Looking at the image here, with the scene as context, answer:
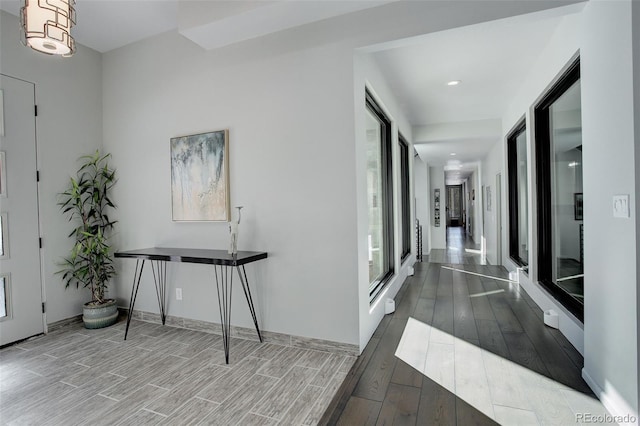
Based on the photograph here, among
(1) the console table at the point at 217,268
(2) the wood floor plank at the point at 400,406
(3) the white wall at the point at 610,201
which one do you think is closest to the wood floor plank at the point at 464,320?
Answer: (3) the white wall at the point at 610,201

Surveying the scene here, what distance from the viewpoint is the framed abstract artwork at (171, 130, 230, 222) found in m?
2.96

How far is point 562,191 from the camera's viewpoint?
10.3ft

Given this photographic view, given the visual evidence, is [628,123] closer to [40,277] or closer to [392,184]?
[392,184]

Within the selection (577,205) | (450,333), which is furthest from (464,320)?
(577,205)

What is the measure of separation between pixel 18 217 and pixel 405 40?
3783 millimetres

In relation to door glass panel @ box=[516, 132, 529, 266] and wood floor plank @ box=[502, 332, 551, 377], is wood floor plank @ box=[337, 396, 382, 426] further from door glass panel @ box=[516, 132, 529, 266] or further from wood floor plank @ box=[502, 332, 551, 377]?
door glass panel @ box=[516, 132, 529, 266]

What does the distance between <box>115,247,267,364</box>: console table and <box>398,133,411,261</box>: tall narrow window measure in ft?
10.9

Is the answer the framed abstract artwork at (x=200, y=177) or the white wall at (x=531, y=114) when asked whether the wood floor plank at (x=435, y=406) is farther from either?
the framed abstract artwork at (x=200, y=177)

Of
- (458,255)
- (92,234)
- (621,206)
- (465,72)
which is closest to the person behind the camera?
(621,206)

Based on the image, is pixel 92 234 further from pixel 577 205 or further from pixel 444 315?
pixel 577 205

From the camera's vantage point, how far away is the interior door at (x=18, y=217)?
2.91 meters

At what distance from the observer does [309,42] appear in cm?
261

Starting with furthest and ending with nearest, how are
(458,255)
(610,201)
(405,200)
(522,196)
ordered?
(458,255)
(405,200)
(522,196)
(610,201)

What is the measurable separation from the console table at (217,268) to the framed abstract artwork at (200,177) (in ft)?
1.25
